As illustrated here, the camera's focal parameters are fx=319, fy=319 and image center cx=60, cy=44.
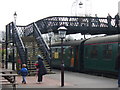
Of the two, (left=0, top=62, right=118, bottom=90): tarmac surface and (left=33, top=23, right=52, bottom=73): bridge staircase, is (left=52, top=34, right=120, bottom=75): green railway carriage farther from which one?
(left=33, top=23, right=52, bottom=73): bridge staircase

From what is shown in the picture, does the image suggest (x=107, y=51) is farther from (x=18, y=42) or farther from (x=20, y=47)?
(x=18, y=42)

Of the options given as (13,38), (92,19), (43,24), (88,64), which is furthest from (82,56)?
(92,19)

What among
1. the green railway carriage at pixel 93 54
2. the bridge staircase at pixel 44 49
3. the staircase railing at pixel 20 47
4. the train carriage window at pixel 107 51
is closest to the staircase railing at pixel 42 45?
the bridge staircase at pixel 44 49

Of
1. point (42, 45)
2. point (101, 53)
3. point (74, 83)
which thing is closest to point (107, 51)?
point (101, 53)

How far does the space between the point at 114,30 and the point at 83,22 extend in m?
4.18

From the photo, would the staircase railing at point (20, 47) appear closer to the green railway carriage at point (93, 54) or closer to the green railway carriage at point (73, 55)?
the green railway carriage at point (93, 54)

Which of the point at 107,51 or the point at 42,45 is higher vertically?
the point at 42,45

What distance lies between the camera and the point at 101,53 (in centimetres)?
2423

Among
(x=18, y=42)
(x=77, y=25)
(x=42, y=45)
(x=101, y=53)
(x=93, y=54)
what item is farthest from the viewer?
(x=77, y=25)

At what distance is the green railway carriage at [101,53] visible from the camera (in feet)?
73.2

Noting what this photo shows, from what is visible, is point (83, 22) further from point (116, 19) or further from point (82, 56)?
point (82, 56)

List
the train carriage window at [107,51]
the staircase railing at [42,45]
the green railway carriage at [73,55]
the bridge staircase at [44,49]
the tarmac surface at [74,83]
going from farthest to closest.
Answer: the green railway carriage at [73,55]
the staircase railing at [42,45]
the bridge staircase at [44,49]
the train carriage window at [107,51]
the tarmac surface at [74,83]

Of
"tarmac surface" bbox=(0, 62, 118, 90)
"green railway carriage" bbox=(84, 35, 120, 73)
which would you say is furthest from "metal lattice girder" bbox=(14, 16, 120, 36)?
"tarmac surface" bbox=(0, 62, 118, 90)

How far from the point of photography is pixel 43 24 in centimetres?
3969
